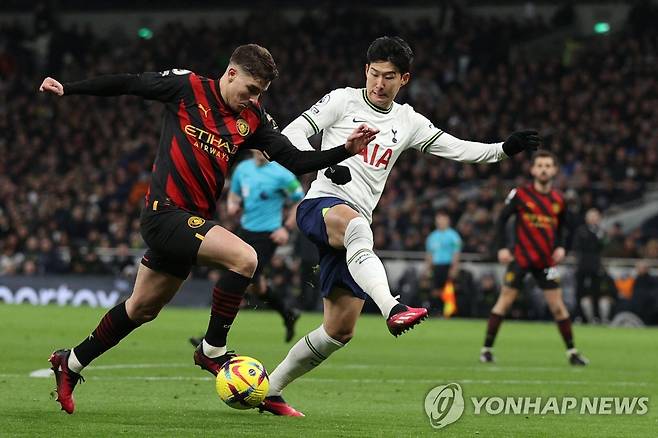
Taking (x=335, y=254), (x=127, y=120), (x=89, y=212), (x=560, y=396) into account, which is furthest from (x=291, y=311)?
(x=127, y=120)

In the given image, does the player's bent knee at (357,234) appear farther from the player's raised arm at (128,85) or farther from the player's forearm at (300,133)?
the player's raised arm at (128,85)

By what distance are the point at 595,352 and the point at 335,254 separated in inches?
322

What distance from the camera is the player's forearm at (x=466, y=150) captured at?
8164mm

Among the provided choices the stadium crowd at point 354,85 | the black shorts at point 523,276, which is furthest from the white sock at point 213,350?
the stadium crowd at point 354,85

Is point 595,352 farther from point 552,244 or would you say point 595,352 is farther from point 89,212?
point 89,212

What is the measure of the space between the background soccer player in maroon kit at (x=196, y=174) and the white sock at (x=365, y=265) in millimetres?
471

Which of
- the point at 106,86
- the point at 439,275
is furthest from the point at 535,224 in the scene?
the point at 439,275

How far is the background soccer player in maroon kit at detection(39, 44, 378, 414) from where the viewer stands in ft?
23.3

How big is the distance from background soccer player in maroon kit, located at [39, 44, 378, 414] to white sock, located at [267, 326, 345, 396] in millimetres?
543

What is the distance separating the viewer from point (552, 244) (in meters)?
13.5

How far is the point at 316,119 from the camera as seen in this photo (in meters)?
7.97

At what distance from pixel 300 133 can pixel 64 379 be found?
2.06 metres

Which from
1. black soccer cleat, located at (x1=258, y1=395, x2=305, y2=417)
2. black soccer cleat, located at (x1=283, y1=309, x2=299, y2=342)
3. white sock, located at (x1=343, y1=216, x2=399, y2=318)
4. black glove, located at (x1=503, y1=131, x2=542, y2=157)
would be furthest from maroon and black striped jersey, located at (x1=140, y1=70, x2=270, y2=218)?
black soccer cleat, located at (x1=283, y1=309, x2=299, y2=342)

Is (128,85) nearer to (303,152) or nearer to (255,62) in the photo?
(255,62)
